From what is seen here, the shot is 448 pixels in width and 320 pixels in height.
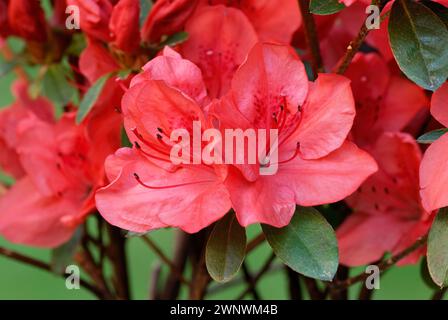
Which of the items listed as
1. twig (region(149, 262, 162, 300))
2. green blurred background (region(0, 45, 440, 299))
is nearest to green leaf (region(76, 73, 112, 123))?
twig (region(149, 262, 162, 300))

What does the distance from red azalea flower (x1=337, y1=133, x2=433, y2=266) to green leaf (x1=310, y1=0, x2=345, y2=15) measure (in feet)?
0.49

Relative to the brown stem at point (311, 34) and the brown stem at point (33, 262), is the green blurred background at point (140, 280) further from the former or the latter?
the brown stem at point (311, 34)

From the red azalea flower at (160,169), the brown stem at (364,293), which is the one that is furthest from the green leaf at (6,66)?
the brown stem at (364,293)

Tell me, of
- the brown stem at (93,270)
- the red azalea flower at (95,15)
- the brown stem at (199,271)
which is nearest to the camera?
the red azalea flower at (95,15)

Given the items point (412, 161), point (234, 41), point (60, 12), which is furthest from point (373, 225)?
point (60, 12)

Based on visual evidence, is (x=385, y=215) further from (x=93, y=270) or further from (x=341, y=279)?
(x=93, y=270)

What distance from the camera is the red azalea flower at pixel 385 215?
0.75 m

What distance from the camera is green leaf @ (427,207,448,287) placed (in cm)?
63

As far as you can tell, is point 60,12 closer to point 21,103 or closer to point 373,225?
point 21,103

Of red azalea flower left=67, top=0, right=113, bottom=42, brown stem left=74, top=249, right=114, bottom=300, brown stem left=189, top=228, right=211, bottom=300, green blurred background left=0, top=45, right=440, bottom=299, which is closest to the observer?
red azalea flower left=67, top=0, right=113, bottom=42

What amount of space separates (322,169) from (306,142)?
0.02 meters

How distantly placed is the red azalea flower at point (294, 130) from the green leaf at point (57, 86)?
28 cm

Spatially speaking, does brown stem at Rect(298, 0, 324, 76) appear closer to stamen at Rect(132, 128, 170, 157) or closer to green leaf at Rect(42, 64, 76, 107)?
stamen at Rect(132, 128, 170, 157)

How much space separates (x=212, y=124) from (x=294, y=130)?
0.21 ft
